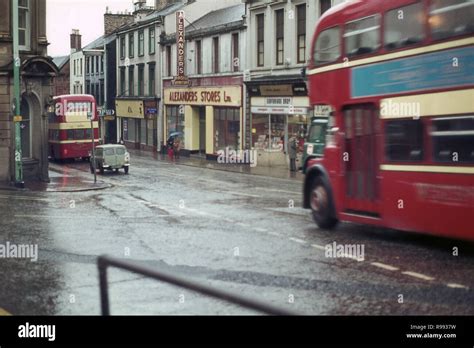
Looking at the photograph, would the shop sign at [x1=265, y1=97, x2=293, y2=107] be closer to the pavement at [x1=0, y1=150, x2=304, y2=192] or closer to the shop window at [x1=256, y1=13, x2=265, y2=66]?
the shop window at [x1=256, y1=13, x2=265, y2=66]

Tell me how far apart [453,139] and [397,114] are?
4.91 feet

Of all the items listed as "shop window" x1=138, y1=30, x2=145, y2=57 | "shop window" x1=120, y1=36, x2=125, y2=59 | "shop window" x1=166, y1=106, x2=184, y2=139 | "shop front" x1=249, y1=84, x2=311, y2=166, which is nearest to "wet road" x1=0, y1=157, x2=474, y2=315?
"shop front" x1=249, y1=84, x2=311, y2=166

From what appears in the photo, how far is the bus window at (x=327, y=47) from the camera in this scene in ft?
47.8

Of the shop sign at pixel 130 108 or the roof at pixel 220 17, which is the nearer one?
the roof at pixel 220 17

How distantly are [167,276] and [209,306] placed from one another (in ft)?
11.9

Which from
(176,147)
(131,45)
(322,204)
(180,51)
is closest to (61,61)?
(131,45)

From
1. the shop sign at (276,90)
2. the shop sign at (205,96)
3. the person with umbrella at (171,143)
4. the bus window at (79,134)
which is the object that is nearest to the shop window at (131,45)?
the shop sign at (205,96)

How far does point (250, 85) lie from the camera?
42719 mm

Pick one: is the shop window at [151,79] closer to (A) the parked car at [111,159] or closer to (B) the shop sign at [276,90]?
(B) the shop sign at [276,90]

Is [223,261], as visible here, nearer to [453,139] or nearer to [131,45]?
[453,139]

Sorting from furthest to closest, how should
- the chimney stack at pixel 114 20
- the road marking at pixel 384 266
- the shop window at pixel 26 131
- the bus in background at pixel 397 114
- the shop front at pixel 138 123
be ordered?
the chimney stack at pixel 114 20 < the shop front at pixel 138 123 < the shop window at pixel 26 131 < the bus in background at pixel 397 114 < the road marking at pixel 384 266

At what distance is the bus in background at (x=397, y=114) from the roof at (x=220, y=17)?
109ft
